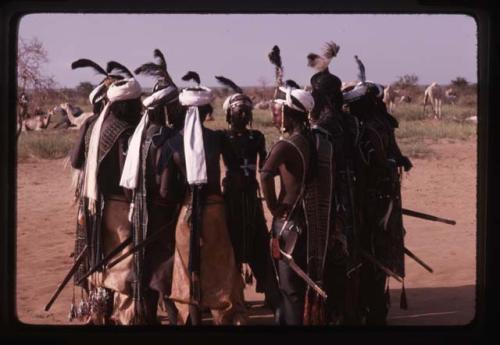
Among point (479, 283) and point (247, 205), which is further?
point (247, 205)

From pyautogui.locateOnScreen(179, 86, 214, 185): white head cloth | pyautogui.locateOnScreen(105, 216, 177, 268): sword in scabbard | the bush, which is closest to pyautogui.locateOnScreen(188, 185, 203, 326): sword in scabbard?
pyautogui.locateOnScreen(179, 86, 214, 185): white head cloth

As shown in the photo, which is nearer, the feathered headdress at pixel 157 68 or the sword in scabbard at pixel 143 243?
the sword in scabbard at pixel 143 243

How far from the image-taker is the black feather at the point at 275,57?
610 centimetres

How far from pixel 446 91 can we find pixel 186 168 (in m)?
16.6

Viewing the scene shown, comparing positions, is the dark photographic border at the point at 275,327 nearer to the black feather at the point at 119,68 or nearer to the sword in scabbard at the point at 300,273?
the sword in scabbard at the point at 300,273

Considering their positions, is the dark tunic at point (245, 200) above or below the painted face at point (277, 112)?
below

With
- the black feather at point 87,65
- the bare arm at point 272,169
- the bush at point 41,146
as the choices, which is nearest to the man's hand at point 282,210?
the bare arm at point 272,169

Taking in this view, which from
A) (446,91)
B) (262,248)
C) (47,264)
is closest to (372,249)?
(262,248)

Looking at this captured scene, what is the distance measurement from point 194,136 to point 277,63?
79 cm

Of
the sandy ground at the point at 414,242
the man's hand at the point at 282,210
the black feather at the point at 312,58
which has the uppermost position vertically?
the black feather at the point at 312,58

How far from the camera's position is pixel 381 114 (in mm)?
6695

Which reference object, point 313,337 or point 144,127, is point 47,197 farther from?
point 313,337

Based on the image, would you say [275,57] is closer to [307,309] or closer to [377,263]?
[377,263]

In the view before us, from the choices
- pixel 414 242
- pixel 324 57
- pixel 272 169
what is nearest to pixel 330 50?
pixel 324 57
